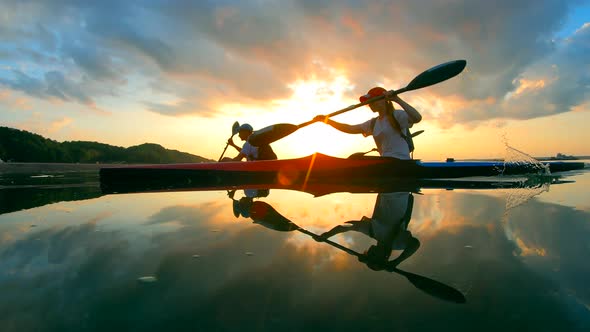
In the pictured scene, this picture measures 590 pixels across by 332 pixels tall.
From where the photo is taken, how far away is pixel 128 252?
1775mm

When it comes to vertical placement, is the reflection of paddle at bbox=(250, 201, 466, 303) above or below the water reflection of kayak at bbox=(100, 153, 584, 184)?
below

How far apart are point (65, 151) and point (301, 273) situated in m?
77.3

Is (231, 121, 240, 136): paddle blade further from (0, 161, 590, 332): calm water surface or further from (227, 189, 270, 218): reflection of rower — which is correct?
(0, 161, 590, 332): calm water surface

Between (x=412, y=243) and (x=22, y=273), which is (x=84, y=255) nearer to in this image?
(x=22, y=273)

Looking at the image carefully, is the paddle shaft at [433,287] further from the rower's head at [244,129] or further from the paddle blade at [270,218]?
the rower's head at [244,129]

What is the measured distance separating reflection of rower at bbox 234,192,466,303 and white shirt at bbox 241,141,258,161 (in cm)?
478

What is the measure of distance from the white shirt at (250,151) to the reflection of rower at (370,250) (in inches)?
188

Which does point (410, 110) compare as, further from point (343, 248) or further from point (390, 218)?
point (343, 248)

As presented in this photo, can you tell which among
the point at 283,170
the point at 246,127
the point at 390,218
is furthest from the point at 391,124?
the point at 246,127

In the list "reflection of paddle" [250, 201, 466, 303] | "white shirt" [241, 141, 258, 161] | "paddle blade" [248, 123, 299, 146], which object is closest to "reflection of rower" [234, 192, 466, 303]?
"reflection of paddle" [250, 201, 466, 303]

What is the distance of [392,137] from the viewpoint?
5.95m

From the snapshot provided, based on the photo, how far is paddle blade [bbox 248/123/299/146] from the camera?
6.93m

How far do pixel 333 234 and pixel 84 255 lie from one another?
1.46m

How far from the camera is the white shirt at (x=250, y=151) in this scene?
341 inches
